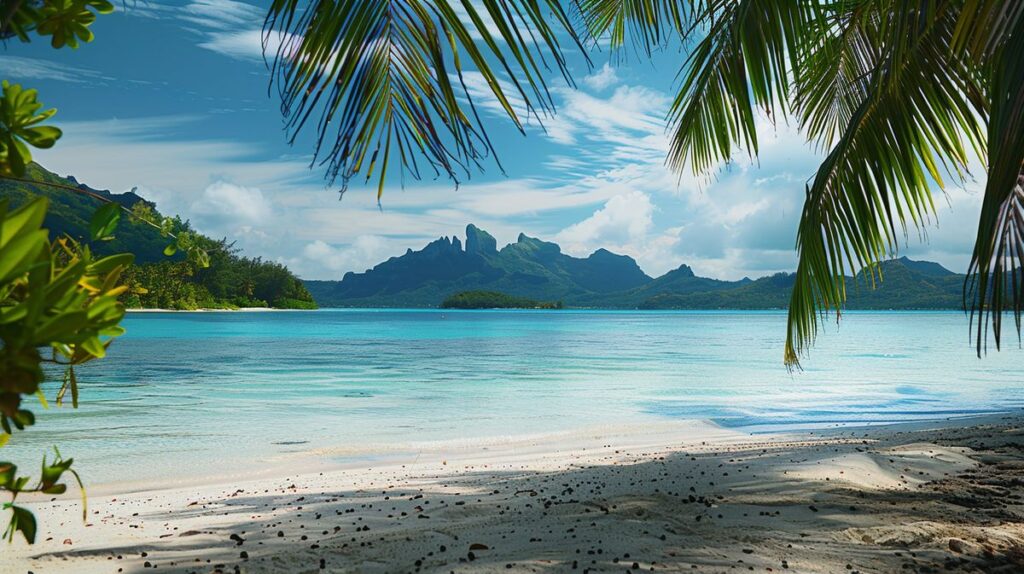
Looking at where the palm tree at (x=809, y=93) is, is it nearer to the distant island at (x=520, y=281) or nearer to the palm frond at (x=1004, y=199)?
the palm frond at (x=1004, y=199)

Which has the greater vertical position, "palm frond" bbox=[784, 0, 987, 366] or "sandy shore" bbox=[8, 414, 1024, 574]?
"palm frond" bbox=[784, 0, 987, 366]

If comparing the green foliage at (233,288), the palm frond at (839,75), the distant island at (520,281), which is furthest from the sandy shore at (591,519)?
the distant island at (520,281)

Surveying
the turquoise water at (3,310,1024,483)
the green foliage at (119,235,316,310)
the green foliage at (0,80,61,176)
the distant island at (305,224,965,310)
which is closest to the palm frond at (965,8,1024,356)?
the green foliage at (0,80,61,176)

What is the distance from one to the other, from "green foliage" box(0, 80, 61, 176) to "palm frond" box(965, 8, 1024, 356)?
2.17 metres

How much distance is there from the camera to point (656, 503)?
149 inches

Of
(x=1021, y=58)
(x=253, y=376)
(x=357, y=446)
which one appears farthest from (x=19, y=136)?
(x=253, y=376)

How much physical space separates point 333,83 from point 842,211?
11.8ft

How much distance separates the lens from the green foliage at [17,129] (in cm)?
110

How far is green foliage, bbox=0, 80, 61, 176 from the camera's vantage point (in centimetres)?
110

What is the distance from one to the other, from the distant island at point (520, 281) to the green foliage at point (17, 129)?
13089 centimetres

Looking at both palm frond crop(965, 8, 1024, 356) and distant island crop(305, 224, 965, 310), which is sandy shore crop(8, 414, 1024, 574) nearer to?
palm frond crop(965, 8, 1024, 356)

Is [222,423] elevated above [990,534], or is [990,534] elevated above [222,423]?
[990,534]

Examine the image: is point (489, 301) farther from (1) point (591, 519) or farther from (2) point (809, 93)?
(1) point (591, 519)

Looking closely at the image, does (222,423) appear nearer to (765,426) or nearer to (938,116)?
(765,426)
